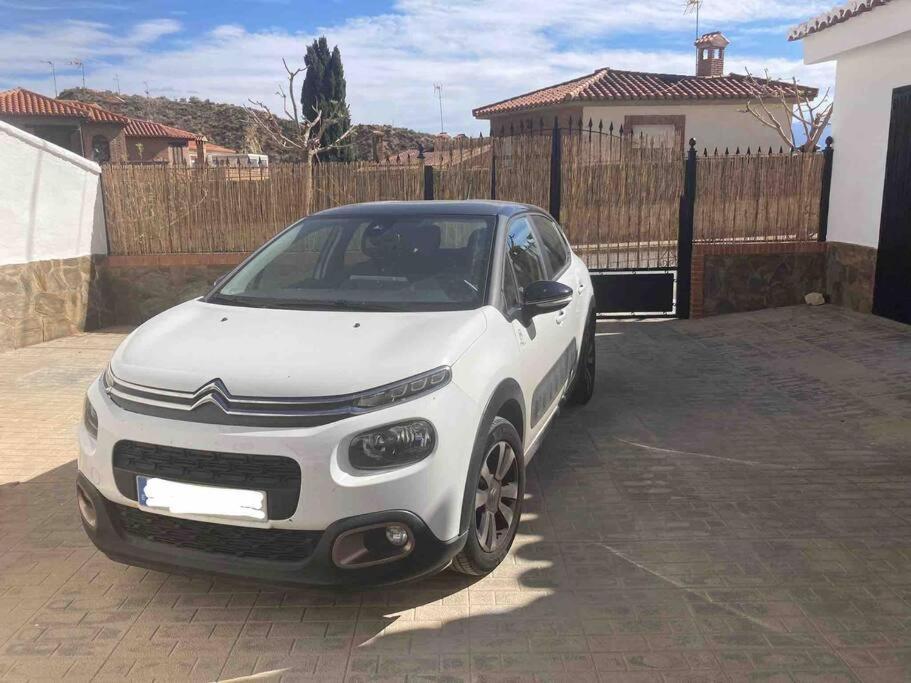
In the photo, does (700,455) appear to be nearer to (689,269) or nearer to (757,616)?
(757,616)

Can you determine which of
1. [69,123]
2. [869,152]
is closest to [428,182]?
[869,152]

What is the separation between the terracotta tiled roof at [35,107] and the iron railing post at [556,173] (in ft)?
108

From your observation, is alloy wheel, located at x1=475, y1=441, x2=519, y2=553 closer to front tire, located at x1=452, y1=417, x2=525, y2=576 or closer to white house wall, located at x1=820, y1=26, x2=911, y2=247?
front tire, located at x1=452, y1=417, x2=525, y2=576

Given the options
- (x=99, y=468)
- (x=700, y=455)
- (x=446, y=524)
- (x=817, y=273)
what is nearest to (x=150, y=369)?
(x=99, y=468)

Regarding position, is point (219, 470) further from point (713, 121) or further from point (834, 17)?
point (713, 121)

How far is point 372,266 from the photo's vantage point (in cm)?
390

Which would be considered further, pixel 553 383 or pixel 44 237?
pixel 44 237

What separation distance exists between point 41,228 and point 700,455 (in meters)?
7.84

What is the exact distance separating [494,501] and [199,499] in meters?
1.29

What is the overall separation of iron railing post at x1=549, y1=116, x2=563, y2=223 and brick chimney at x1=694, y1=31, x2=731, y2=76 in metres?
23.8

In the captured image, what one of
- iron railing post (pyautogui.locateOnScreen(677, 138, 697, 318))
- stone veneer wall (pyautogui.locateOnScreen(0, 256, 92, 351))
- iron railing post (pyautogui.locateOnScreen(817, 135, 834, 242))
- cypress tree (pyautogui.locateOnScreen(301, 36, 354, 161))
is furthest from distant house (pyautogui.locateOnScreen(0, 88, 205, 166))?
iron railing post (pyautogui.locateOnScreen(817, 135, 834, 242))

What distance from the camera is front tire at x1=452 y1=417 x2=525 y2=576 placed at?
10.0 feet

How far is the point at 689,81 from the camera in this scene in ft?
82.4

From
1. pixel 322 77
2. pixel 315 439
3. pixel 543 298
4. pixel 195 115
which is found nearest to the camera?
pixel 315 439
